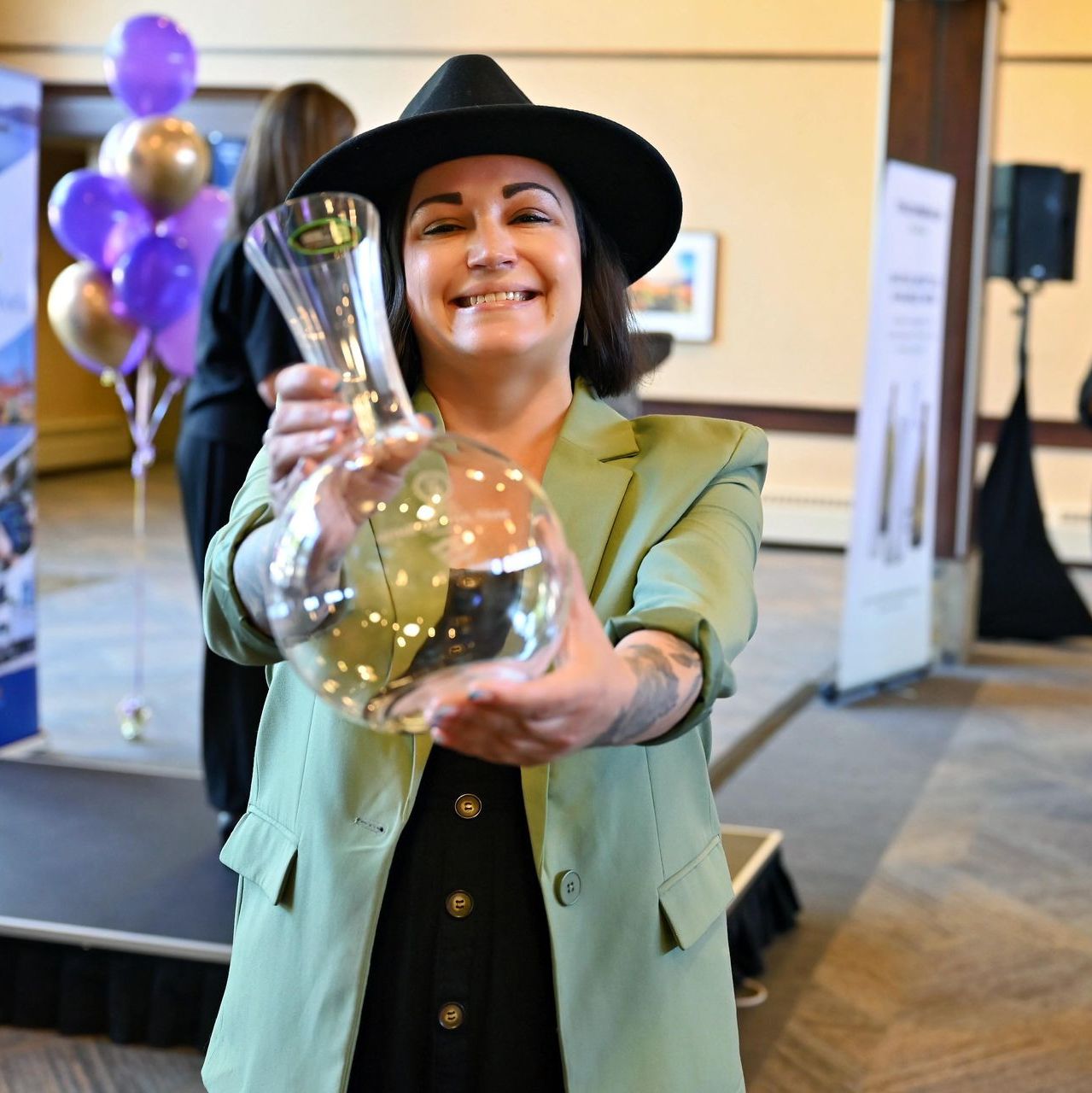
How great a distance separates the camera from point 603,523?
1.23 metres

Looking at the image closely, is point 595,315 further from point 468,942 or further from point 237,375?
point 237,375

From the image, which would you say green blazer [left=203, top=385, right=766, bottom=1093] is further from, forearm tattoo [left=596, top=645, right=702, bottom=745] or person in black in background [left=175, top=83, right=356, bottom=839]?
person in black in background [left=175, top=83, right=356, bottom=839]

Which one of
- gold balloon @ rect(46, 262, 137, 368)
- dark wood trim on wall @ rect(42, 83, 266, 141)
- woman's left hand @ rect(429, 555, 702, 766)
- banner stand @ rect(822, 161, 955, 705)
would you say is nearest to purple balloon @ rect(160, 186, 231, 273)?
gold balloon @ rect(46, 262, 137, 368)

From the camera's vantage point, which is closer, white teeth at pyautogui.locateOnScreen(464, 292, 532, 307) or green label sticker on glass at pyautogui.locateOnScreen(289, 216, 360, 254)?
green label sticker on glass at pyautogui.locateOnScreen(289, 216, 360, 254)

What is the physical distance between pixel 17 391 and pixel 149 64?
125 cm

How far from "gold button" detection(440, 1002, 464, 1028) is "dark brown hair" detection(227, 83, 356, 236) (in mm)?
2150

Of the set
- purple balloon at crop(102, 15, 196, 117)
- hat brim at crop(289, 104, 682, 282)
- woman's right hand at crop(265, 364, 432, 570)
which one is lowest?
woman's right hand at crop(265, 364, 432, 570)

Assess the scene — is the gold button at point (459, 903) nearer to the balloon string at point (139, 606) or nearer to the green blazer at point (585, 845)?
the green blazer at point (585, 845)

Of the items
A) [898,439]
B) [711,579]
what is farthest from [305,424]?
[898,439]

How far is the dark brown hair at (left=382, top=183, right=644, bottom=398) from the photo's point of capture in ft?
4.31

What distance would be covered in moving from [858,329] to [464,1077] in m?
8.65

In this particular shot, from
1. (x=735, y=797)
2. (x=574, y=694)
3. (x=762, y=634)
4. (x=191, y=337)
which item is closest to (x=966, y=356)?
(x=762, y=634)

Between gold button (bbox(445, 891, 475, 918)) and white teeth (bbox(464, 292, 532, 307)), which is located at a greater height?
white teeth (bbox(464, 292, 532, 307))

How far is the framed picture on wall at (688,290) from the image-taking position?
9648 millimetres
